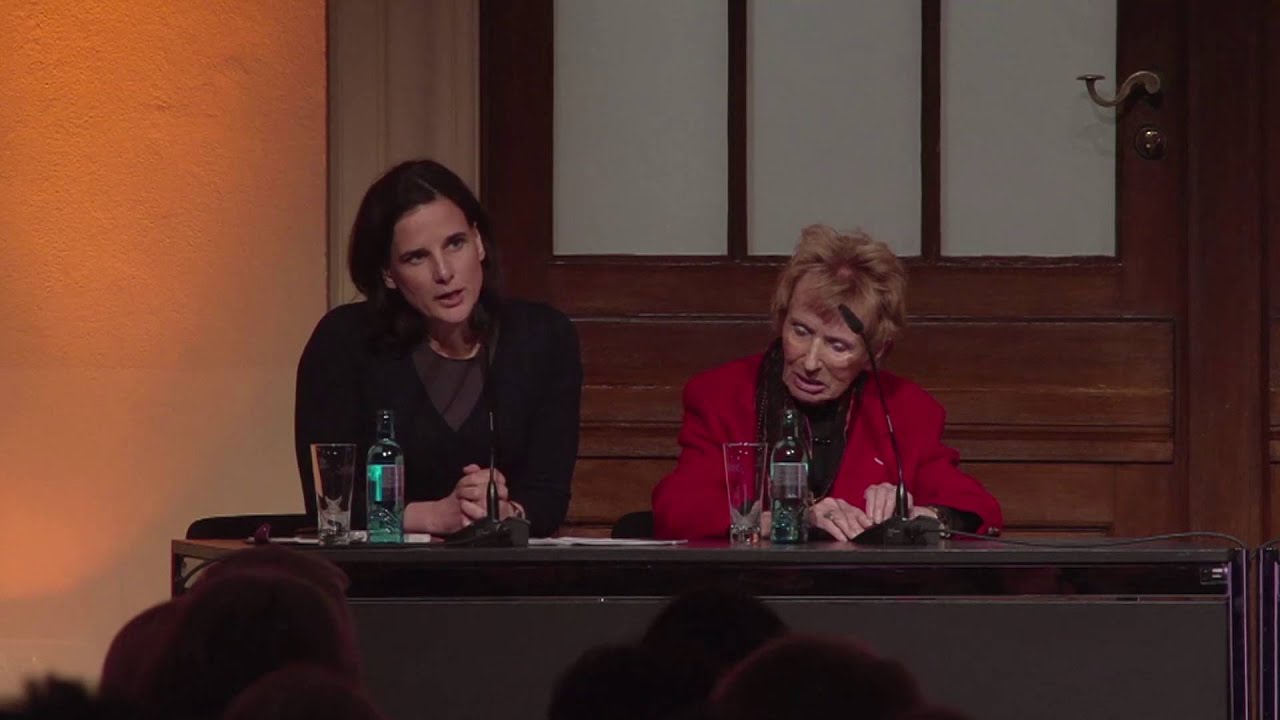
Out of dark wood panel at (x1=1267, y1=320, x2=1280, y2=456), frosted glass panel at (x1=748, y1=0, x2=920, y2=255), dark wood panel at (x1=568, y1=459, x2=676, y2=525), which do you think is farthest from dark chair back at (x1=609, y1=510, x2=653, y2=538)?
dark wood panel at (x1=1267, y1=320, x2=1280, y2=456)

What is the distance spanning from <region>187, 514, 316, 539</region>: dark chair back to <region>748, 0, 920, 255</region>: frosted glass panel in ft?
4.69

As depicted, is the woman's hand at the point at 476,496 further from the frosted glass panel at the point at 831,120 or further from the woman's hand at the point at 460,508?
the frosted glass panel at the point at 831,120

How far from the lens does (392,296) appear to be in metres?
3.54

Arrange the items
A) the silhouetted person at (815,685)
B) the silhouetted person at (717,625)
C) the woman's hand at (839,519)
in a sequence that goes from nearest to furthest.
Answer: the silhouetted person at (815,685)
the silhouetted person at (717,625)
the woman's hand at (839,519)

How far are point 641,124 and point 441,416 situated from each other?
1186mm

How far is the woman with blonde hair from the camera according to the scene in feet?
11.3

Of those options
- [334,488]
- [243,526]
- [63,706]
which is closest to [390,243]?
[243,526]

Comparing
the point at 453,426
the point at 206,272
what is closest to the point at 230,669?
the point at 453,426

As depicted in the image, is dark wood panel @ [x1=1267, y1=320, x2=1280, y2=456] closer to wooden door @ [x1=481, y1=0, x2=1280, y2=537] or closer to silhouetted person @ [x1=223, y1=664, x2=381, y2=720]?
wooden door @ [x1=481, y1=0, x2=1280, y2=537]

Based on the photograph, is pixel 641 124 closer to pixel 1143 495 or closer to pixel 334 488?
pixel 1143 495

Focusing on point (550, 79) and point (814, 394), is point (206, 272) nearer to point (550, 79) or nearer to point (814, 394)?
point (550, 79)

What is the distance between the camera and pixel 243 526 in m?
3.33

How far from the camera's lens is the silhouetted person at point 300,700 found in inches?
44.6

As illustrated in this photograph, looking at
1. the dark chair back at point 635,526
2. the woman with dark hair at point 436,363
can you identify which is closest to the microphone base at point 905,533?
the dark chair back at point 635,526
